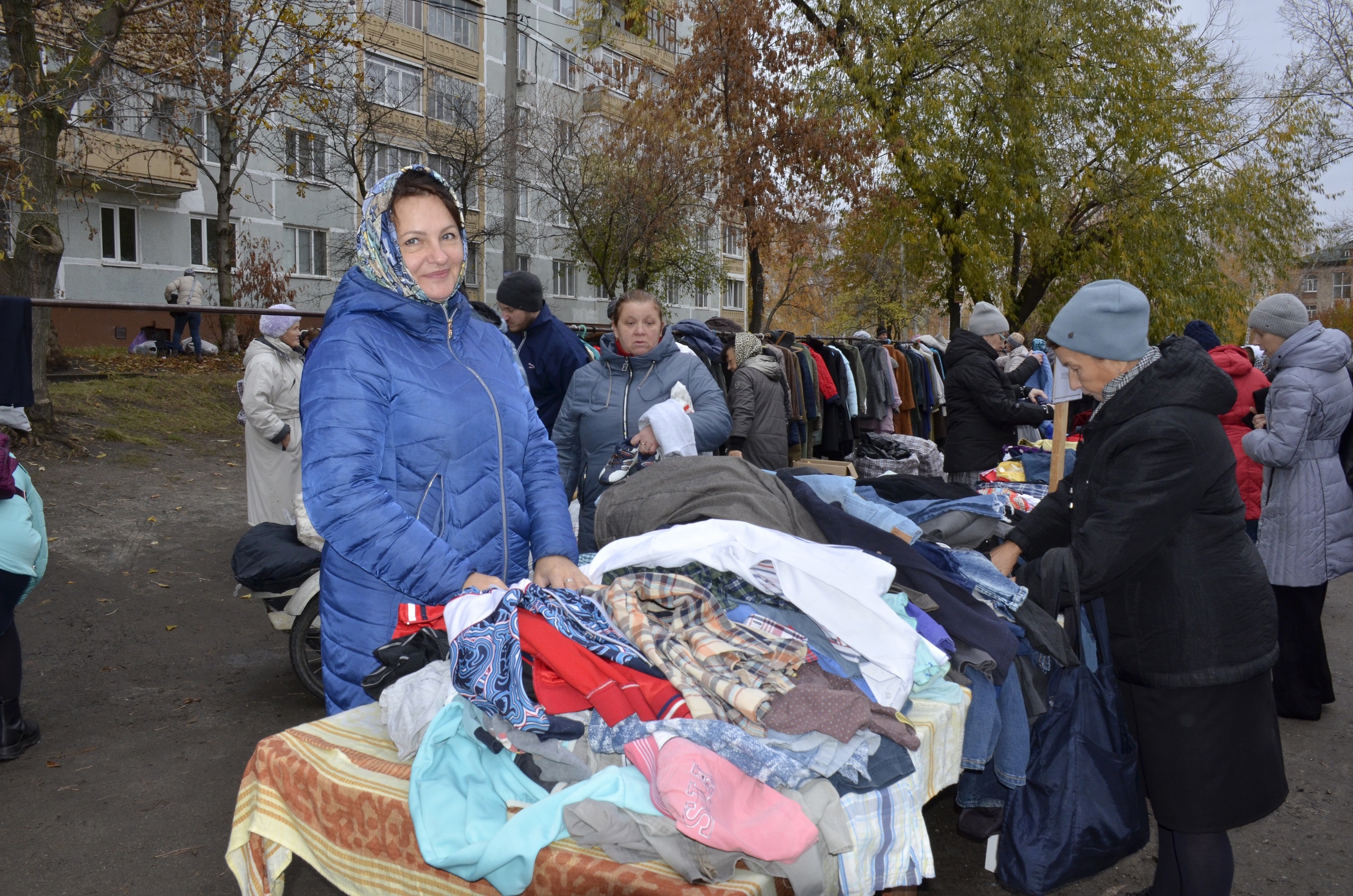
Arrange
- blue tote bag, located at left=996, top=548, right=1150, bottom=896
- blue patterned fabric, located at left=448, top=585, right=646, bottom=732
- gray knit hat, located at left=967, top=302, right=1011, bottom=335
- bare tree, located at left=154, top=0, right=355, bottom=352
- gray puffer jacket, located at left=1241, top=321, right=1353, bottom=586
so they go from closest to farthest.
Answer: blue patterned fabric, located at left=448, top=585, right=646, bottom=732
blue tote bag, located at left=996, top=548, right=1150, bottom=896
gray puffer jacket, located at left=1241, top=321, right=1353, bottom=586
gray knit hat, located at left=967, top=302, right=1011, bottom=335
bare tree, located at left=154, top=0, right=355, bottom=352

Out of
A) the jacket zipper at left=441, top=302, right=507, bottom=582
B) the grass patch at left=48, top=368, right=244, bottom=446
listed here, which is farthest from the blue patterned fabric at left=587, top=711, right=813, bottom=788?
the grass patch at left=48, top=368, right=244, bottom=446

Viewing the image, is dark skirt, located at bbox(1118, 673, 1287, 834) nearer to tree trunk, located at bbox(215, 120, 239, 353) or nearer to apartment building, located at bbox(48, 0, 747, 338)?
apartment building, located at bbox(48, 0, 747, 338)

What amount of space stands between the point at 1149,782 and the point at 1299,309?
10.4 ft

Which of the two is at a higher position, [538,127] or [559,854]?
[538,127]

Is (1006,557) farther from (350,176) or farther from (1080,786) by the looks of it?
(350,176)

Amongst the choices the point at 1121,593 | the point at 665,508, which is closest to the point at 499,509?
the point at 665,508

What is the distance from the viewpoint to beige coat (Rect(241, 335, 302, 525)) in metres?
6.31

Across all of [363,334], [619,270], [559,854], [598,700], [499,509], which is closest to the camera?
[559,854]

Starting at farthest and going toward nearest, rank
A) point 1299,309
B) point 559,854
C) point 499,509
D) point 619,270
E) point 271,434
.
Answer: point 619,270, point 271,434, point 1299,309, point 499,509, point 559,854

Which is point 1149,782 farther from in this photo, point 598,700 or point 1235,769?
point 598,700

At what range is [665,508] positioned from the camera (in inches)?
100.0

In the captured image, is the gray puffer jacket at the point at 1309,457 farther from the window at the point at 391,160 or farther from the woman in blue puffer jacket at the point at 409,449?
the window at the point at 391,160

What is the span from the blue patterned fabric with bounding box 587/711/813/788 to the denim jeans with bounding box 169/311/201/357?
17744 mm

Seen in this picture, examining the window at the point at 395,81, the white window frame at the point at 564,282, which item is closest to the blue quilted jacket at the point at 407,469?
the window at the point at 395,81
